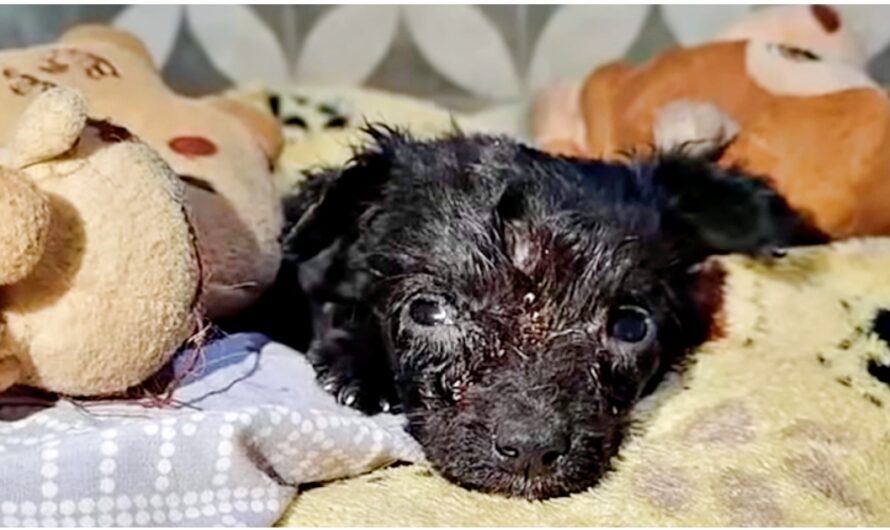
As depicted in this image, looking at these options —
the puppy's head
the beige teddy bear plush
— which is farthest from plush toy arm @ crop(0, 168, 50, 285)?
the puppy's head

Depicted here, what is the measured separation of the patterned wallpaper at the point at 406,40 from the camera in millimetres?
3000

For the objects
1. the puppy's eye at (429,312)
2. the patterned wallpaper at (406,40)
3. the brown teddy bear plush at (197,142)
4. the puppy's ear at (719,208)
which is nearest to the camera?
the puppy's eye at (429,312)

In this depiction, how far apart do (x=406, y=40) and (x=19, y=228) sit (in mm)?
1832

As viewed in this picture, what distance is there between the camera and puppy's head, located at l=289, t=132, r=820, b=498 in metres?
1.50

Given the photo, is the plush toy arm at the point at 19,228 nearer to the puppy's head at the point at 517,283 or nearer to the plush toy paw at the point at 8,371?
the plush toy paw at the point at 8,371

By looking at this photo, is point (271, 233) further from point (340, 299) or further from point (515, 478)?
point (515, 478)

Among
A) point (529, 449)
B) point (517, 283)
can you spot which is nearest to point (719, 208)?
point (517, 283)

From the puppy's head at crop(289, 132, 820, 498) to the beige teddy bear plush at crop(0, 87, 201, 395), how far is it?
29 centimetres

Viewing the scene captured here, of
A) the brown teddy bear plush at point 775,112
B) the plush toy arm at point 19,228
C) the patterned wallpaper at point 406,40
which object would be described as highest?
the plush toy arm at point 19,228

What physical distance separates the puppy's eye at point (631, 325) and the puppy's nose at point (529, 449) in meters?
0.24

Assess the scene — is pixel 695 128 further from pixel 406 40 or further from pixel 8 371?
pixel 8 371

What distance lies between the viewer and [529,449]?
146 cm

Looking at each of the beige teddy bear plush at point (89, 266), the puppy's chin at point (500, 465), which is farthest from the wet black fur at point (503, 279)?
the beige teddy bear plush at point (89, 266)

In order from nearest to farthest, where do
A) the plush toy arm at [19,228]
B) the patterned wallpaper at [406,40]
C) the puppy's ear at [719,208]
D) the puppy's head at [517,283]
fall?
the plush toy arm at [19,228], the puppy's head at [517,283], the puppy's ear at [719,208], the patterned wallpaper at [406,40]
